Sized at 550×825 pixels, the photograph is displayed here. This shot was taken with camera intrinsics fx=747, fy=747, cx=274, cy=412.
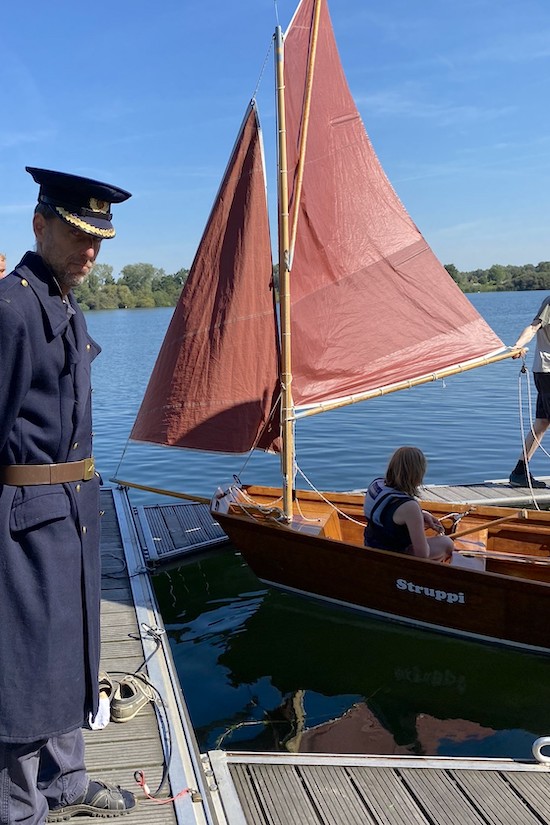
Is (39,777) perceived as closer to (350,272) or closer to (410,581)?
(410,581)

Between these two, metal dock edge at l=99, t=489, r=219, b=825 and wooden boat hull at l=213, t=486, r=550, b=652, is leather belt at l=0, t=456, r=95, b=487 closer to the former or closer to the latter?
metal dock edge at l=99, t=489, r=219, b=825

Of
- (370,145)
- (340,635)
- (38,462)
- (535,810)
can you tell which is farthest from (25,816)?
(370,145)

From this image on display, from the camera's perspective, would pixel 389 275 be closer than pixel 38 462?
No

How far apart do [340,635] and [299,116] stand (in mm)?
4251

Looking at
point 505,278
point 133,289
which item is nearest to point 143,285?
point 133,289

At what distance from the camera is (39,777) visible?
2.61 meters

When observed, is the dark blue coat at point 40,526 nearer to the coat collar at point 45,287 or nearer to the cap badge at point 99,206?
the coat collar at point 45,287

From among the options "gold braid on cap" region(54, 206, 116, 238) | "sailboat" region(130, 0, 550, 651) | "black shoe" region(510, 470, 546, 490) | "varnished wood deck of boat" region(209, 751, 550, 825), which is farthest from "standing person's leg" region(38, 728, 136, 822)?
"black shoe" region(510, 470, 546, 490)

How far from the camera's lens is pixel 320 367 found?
21.1 ft

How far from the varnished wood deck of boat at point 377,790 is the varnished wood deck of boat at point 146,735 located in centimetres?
17

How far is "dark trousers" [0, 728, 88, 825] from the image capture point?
230 cm

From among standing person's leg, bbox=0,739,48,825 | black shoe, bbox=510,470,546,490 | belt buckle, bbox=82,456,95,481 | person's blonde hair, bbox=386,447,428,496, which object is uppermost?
belt buckle, bbox=82,456,95,481

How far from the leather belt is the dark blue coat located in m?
0.02

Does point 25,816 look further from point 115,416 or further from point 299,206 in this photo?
point 115,416
